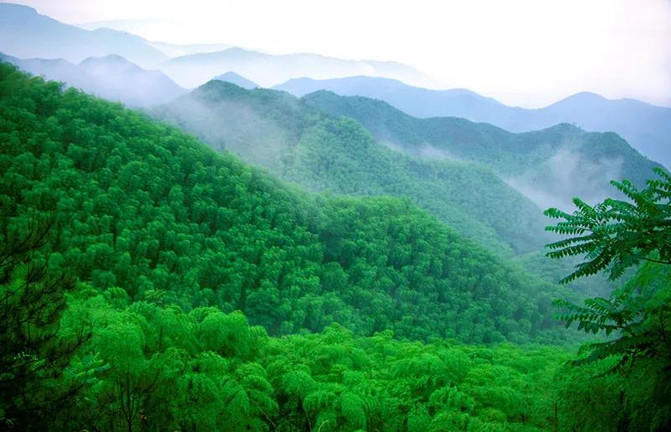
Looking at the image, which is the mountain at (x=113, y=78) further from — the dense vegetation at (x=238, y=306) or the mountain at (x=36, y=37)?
the dense vegetation at (x=238, y=306)

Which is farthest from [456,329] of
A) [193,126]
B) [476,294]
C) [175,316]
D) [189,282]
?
[193,126]

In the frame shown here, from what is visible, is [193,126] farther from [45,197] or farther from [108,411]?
[108,411]

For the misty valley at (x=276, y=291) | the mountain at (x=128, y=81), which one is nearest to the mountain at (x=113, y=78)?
the mountain at (x=128, y=81)

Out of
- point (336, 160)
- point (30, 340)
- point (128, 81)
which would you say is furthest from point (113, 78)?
point (30, 340)

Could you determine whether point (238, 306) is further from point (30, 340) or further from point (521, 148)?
point (521, 148)

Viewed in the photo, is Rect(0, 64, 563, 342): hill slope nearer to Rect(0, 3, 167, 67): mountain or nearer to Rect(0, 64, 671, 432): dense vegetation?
Rect(0, 64, 671, 432): dense vegetation

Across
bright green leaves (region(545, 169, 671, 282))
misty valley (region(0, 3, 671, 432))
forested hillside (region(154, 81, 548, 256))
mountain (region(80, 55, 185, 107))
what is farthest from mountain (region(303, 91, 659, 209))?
bright green leaves (region(545, 169, 671, 282))
